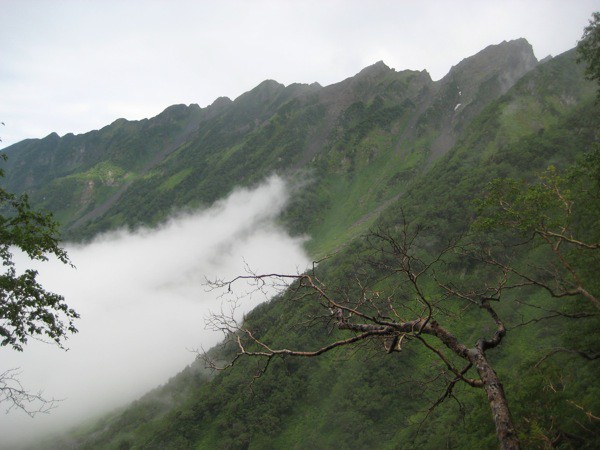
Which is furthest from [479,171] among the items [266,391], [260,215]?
[260,215]

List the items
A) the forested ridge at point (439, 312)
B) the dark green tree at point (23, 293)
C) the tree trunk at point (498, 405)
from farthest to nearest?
the dark green tree at point (23, 293) → the forested ridge at point (439, 312) → the tree trunk at point (498, 405)

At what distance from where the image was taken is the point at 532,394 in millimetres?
23016

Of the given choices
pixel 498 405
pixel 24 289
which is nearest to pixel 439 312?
pixel 498 405

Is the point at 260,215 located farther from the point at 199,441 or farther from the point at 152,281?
the point at 199,441

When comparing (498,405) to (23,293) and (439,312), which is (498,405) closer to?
(439,312)

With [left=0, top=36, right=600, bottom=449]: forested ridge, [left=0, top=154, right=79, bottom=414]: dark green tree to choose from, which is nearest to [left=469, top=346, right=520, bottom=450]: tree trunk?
[left=0, top=36, right=600, bottom=449]: forested ridge

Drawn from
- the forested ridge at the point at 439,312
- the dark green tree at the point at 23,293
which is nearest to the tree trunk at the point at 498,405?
the forested ridge at the point at 439,312

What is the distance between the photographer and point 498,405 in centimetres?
494

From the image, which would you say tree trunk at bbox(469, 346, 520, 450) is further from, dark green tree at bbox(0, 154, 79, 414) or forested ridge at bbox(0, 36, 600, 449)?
dark green tree at bbox(0, 154, 79, 414)

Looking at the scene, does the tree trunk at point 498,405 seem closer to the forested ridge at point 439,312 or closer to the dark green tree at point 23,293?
the forested ridge at point 439,312

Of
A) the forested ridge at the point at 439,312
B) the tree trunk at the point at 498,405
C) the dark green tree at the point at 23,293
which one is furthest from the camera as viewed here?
the dark green tree at the point at 23,293

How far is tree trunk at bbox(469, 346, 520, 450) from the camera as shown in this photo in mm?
4641

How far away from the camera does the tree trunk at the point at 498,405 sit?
4.64 m

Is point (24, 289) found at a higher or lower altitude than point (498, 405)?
higher
